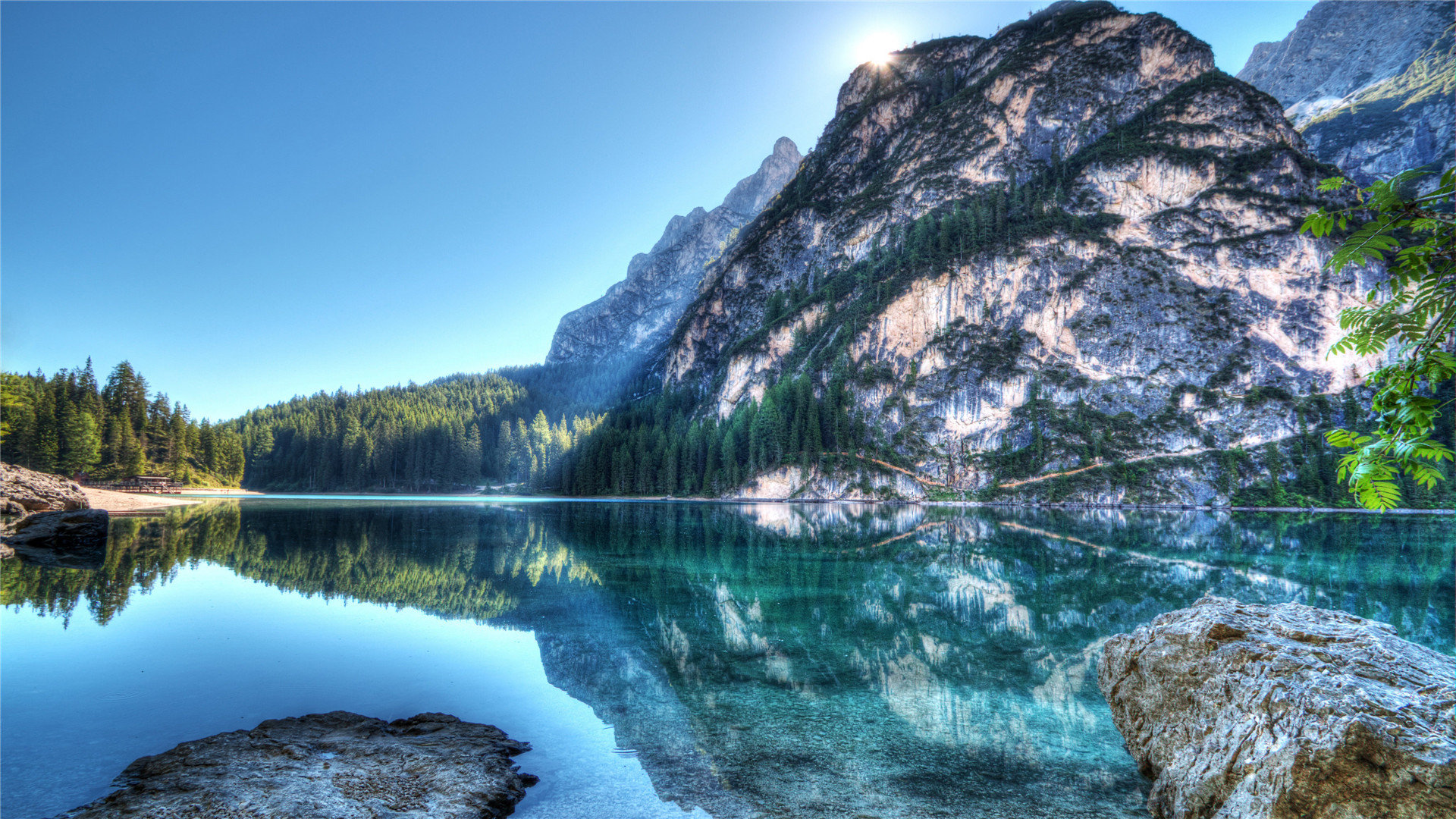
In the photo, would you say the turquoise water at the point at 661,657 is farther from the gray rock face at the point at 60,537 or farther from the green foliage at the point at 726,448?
the green foliage at the point at 726,448

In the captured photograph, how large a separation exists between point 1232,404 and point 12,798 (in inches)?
5199

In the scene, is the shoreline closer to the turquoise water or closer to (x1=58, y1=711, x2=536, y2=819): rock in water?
the turquoise water

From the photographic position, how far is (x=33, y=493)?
28578mm

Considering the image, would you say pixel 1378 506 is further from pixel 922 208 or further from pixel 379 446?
pixel 922 208


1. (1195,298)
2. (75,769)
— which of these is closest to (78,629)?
(75,769)

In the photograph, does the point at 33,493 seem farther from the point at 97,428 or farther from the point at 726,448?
the point at 726,448

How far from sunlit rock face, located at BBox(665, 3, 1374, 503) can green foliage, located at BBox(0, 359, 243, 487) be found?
88075 millimetres

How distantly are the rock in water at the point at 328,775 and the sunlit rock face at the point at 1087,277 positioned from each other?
9691 cm

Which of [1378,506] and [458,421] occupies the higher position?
[458,421]

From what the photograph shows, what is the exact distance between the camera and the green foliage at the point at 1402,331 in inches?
138

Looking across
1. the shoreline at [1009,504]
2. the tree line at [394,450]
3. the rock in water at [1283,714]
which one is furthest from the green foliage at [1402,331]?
the tree line at [394,450]

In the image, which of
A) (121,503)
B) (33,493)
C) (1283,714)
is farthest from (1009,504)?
(121,503)

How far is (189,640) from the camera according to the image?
14.8 metres

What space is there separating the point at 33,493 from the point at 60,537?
300 centimetres
